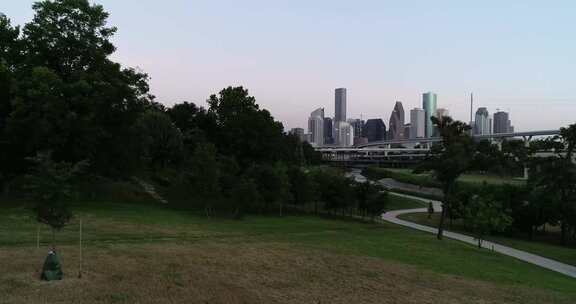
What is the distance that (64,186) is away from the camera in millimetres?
11977

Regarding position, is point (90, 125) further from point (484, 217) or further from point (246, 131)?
point (484, 217)

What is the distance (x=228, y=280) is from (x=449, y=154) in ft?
70.8

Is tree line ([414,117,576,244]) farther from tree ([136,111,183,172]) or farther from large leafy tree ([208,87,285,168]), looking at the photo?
tree ([136,111,183,172])

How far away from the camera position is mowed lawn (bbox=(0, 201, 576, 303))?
10.7 meters

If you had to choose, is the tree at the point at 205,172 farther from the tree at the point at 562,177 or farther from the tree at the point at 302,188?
the tree at the point at 562,177

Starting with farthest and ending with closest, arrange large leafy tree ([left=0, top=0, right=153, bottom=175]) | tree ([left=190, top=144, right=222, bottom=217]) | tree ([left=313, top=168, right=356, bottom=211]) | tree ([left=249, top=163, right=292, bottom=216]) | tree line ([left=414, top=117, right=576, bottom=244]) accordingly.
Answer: tree ([left=313, top=168, right=356, bottom=211]) → tree ([left=249, top=163, right=292, bottom=216]) → tree ([left=190, top=144, right=222, bottom=217]) → tree line ([left=414, top=117, right=576, bottom=244]) → large leafy tree ([left=0, top=0, right=153, bottom=175])

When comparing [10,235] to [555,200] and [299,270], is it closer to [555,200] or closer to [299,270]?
[299,270]

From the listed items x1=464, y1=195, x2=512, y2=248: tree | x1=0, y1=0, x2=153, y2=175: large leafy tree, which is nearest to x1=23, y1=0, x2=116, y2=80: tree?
x1=0, y1=0, x2=153, y2=175: large leafy tree

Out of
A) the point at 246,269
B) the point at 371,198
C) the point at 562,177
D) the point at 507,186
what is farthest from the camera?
the point at 507,186

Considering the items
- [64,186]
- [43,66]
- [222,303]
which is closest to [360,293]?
[222,303]

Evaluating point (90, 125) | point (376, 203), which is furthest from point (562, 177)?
point (90, 125)

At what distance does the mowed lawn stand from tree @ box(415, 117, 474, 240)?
19.9 feet

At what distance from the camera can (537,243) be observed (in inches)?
1410

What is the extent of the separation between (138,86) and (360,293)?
28054 millimetres
